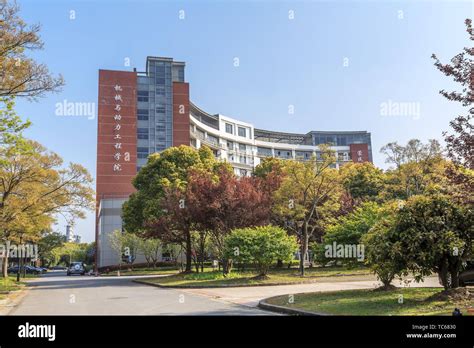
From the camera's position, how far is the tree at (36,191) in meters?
25.4

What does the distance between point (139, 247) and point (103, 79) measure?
3114 cm

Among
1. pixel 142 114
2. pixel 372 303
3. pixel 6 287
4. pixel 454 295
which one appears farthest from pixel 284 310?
pixel 142 114

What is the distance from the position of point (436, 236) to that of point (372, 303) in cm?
240

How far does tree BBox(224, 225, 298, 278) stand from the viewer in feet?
76.3

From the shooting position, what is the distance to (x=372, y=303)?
11.8m

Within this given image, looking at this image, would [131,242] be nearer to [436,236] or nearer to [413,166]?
[413,166]

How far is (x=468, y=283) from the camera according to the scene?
16.5 metres

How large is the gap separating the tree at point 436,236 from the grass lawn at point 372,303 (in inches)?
38.5

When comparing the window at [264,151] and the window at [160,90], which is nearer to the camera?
the window at [160,90]

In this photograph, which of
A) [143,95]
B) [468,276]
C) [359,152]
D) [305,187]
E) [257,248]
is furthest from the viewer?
[359,152]

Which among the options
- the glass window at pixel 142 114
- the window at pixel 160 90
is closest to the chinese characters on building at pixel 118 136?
the glass window at pixel 142 114

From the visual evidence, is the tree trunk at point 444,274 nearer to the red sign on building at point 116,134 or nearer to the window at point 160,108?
the red sign on building at point 116,134
